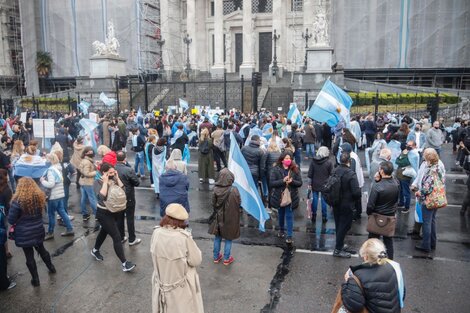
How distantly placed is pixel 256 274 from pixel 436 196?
3077 millimetres

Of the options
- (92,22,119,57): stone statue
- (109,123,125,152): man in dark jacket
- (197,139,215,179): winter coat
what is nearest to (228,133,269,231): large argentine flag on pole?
(197,139,215,179): winter coat

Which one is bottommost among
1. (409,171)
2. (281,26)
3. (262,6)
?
(409,171)

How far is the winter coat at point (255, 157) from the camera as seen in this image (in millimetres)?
9406

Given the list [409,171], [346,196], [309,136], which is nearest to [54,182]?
[346,196]

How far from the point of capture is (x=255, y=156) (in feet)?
31.0

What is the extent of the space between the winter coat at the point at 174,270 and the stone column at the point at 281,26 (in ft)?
101

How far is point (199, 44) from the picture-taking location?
40.9 m

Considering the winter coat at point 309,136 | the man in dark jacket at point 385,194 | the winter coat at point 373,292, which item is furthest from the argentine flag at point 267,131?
the winter coat at point 373,292

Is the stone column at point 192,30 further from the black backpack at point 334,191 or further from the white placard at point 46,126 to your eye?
the black backpack at point 334,191

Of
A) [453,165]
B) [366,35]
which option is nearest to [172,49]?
[366,35]

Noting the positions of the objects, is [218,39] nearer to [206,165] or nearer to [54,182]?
[206,165]

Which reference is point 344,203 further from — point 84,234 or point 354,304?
point 84,234

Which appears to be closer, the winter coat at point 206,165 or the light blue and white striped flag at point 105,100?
the winter coat at point 206,165

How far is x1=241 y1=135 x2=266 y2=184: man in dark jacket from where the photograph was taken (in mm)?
9391
